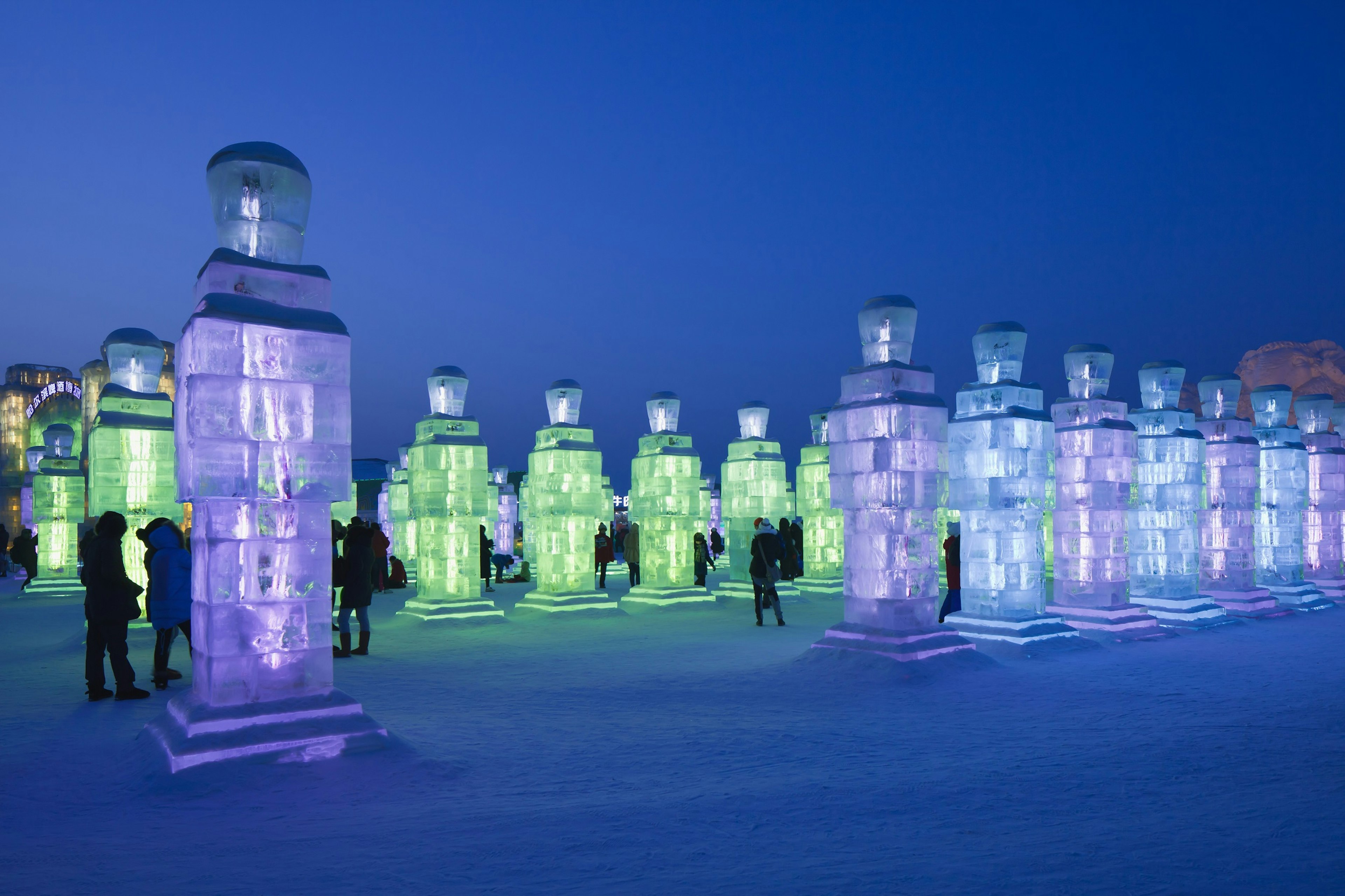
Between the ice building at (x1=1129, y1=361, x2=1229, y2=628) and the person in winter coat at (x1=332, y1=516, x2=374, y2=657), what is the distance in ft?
38.9

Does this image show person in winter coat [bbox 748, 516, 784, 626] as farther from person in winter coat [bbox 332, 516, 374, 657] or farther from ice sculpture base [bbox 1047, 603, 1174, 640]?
person in winter coat [bbox 332, 516, 374, 657]

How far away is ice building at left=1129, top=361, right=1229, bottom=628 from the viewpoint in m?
14.1

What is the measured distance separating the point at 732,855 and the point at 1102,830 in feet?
6.45

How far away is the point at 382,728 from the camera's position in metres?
6.22

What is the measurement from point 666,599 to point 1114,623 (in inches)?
312

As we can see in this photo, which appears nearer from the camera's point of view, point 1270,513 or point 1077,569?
point 1077,569

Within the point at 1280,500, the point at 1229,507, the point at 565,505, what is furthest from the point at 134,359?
the point at 1280,500

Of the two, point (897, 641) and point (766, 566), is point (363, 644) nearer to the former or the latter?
point (766, 566)

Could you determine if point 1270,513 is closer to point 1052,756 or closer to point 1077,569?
point 1077,569

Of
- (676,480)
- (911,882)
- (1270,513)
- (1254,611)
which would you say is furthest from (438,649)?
(1270,513)

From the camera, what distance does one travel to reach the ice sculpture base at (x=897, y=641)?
30.3 feet

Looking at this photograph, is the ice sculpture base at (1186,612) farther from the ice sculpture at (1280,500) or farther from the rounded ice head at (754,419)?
the rounded ice head at (754,419)

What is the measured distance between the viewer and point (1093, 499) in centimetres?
1248

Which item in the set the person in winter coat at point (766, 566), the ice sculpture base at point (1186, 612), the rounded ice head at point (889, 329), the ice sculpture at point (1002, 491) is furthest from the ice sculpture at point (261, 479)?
the ice sculpture base at point (1186, 612)
